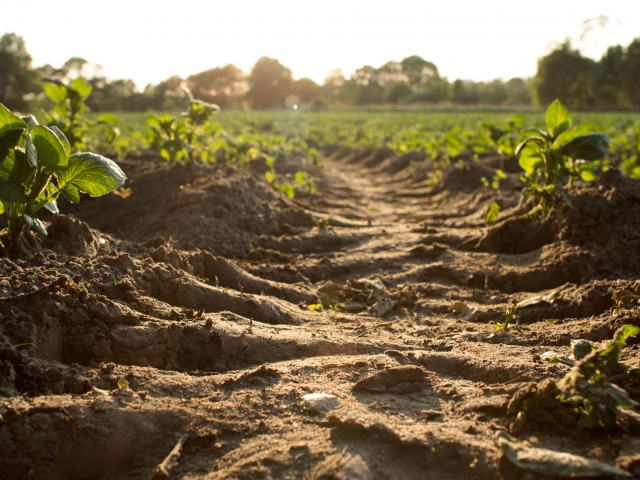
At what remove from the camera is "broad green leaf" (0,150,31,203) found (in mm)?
2254

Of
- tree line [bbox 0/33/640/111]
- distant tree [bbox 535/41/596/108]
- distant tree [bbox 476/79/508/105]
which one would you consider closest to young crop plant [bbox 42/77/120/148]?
tree line [bbox 0/33/640/111]

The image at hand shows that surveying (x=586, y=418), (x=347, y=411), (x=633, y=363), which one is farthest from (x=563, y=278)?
(x=347, y=411)

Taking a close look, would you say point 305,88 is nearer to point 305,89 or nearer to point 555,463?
point 305,89

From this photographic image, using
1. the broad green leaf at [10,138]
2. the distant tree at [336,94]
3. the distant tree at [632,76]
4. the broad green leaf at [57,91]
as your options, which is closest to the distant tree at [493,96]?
the distant tree at [632,76]

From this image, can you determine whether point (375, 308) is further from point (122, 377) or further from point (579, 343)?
point (122, 377)

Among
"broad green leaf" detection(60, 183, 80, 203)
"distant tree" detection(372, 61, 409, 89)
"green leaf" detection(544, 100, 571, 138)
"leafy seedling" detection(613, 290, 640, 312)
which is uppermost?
"distant tree" detection(372, 61, 409, 89)

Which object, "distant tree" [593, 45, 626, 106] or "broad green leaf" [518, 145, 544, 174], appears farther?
"distant tree" [593, 45, 626, 106]

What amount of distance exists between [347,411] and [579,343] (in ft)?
3.01

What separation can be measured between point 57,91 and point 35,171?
12.9 ft

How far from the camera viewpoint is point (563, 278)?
338 cm

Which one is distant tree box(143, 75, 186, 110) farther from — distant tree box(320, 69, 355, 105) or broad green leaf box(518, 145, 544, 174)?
broad green leaf box(518, 145, 544, 174)

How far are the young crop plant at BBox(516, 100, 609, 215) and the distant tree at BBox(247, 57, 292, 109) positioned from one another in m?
69.5

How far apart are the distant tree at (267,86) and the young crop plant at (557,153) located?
6950cm

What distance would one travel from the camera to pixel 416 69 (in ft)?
335
